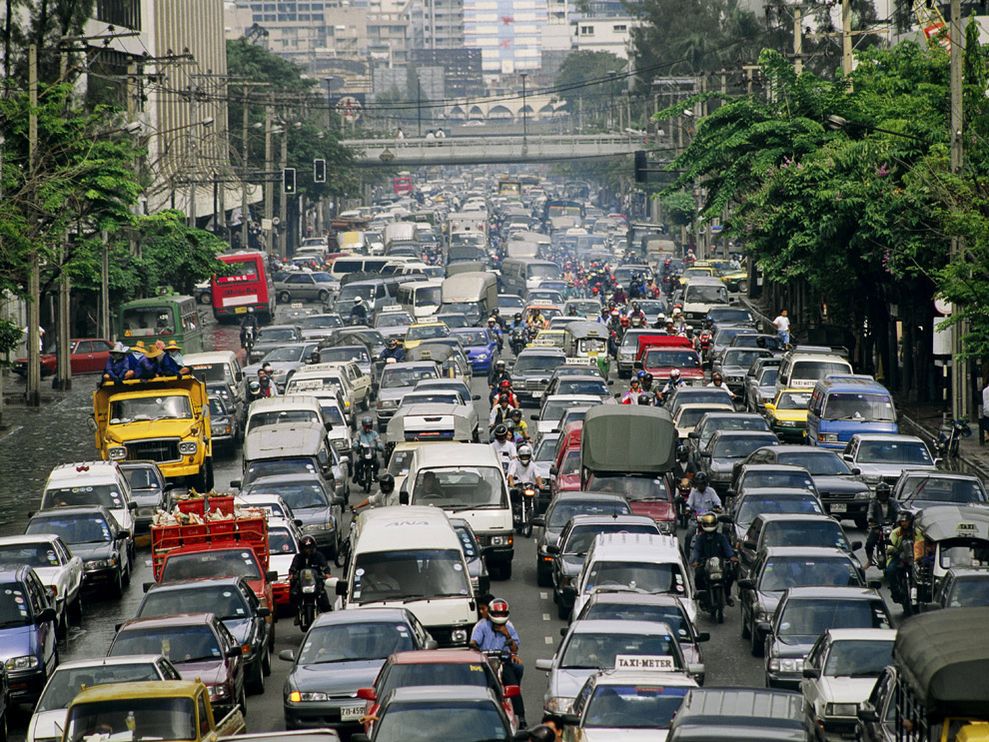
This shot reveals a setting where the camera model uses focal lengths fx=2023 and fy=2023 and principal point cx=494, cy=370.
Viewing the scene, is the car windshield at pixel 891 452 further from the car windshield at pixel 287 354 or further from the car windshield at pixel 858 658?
the car windshield at pixel 287 354

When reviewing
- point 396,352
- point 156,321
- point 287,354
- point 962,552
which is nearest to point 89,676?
point 962,552

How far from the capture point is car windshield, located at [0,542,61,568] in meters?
26.3

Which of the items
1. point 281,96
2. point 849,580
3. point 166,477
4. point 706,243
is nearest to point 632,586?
point 849,580

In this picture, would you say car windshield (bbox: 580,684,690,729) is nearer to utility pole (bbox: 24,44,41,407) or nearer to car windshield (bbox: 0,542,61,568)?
car windshield (bbox: 0,542,61,568)

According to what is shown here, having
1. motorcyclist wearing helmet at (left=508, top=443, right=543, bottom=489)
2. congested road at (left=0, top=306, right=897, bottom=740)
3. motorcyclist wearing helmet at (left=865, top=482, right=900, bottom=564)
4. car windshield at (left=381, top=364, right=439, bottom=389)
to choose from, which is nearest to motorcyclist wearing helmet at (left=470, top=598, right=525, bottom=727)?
congested road at (left=0, top=306, right=897, bottom=740)

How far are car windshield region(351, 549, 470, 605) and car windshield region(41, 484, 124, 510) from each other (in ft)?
30.9

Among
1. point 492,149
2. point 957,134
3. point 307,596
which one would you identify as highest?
point 492,149

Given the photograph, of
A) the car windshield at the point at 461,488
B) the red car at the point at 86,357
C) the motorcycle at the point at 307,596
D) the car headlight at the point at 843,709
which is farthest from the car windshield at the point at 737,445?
the red car at the point at 86,357

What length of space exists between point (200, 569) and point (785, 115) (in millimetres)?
34668

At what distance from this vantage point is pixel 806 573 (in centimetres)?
2427

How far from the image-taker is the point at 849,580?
2406 centimetres

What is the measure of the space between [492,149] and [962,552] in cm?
14759

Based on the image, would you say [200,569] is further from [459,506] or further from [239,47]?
[239,47]

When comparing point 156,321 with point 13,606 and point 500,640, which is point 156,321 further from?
point 500,640
